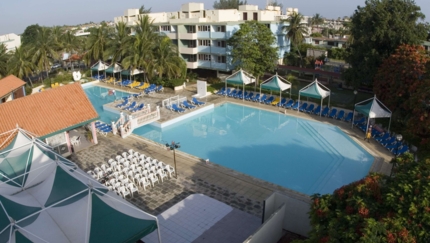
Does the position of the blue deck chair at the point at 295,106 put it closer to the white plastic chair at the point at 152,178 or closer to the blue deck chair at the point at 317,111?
the blue deck chair at the point at 317,111

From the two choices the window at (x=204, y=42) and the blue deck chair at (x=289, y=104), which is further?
the window at (x=204, y=42)

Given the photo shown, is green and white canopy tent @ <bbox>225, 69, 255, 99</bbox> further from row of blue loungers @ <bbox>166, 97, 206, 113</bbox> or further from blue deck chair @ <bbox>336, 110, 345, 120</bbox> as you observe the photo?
blue deck chair @ <bbox>336, 110, 345, 120</bbox>

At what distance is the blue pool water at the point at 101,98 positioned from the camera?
2705 cm

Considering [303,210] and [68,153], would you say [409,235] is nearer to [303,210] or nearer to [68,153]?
[303,210]

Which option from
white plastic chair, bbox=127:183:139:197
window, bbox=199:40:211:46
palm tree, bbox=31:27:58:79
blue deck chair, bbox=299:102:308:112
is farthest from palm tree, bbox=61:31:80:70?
white plastic chair, bbox=127:183:139:197

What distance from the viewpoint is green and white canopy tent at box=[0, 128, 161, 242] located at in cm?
836

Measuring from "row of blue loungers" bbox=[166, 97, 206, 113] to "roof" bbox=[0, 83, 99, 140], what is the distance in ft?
28.2

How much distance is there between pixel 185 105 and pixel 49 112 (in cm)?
1158

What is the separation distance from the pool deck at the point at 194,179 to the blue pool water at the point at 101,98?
6.06m

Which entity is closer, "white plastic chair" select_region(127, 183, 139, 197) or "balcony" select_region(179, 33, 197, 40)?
"white plastic chair" select_region(127, 183, 139, 197)

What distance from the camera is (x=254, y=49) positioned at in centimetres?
3106

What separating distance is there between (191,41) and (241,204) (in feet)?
92.5

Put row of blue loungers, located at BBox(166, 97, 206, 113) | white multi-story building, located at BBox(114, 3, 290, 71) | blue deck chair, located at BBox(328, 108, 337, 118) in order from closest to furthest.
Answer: blue deck chair, located at BBox(328, 108, 337, 118)
row of blue loungers, located at BBox(166, 97, 206, 113)
white multi-story building, located at BBox(114, 3, 290, 71)

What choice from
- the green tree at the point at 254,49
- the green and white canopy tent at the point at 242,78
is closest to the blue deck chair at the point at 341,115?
the green and white canopy tent at the point at 242,78
